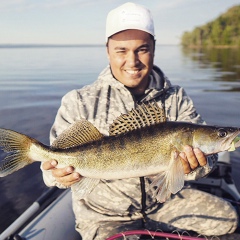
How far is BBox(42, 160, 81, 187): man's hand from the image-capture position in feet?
9.50

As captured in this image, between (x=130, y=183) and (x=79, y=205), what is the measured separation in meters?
0.65

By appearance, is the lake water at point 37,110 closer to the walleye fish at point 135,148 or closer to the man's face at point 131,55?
the walleye fish at point 135,148

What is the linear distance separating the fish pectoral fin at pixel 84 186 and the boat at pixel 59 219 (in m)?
0.53

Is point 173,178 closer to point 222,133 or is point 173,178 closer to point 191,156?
point 191,156

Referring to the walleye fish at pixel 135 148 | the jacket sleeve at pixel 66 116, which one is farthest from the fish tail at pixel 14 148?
the jacket sleeve at pixel 66 116

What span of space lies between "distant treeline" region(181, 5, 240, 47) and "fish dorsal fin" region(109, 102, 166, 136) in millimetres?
91673

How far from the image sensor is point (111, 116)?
359 cm

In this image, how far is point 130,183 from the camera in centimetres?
346

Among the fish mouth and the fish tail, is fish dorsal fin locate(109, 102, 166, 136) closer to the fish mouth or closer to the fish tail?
the fish mouth

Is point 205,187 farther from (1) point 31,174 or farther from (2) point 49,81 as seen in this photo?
(2) point 49,81

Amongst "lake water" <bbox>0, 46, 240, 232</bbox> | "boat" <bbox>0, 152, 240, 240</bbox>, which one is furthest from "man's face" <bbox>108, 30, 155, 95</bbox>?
"lake water" <bbox>0, 46, 240, 232</bbox>

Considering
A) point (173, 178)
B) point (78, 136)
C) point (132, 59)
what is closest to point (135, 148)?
point (173, 178)

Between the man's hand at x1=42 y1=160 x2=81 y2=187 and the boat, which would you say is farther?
the boat

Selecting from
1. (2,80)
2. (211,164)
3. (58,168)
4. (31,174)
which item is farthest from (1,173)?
(2,80)
